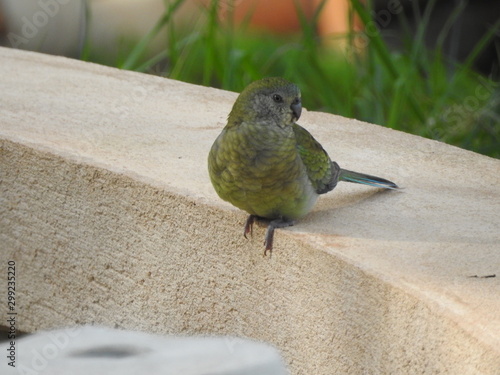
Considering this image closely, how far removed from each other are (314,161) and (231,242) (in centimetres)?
27

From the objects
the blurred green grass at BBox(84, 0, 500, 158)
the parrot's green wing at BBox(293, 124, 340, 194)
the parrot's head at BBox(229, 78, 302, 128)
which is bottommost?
the blurred green grass at BBox(84, 0, 500, 158)

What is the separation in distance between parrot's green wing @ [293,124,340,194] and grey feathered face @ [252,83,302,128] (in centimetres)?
8

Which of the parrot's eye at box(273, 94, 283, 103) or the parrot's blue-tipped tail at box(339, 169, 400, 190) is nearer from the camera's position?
the parrot's eye at box(273, 94, 283, 103)

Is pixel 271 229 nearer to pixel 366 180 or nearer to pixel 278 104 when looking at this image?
pixel 278 104

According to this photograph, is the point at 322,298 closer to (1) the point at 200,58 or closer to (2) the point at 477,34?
(1) the point at 200,58

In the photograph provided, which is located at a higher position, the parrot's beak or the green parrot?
the parrot's beak

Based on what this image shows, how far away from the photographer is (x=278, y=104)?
181 cm

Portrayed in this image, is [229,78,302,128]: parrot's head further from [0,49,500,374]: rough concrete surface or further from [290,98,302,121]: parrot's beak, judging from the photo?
[0,49,500,374]: rough concrete surface

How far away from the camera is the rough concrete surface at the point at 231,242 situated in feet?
5.25

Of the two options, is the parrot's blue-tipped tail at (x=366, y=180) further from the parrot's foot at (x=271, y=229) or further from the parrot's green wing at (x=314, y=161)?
the parrot's foot at (x=271, y=229)

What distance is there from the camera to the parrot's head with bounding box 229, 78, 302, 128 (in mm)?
1799

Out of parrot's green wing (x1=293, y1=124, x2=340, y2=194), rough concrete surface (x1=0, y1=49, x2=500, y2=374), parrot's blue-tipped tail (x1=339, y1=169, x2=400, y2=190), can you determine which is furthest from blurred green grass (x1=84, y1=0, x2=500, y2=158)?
parrot's green wing (x1=293, y1=124, x2=340, y2=194)

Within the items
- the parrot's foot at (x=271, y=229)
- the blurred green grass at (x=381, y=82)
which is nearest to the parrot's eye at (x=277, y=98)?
the parrot's foot at (x=271, y=229)

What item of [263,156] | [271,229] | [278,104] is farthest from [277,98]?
[271,229]
